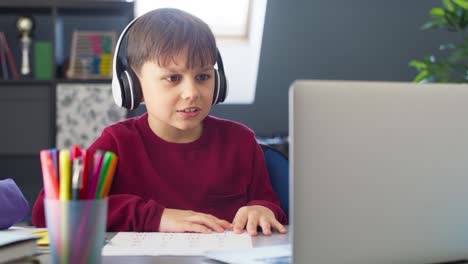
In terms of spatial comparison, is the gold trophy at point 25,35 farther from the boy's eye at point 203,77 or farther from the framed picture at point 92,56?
the boy's eye at point 203,77

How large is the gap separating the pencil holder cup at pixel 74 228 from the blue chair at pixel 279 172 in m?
0.76

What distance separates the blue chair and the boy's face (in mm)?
237

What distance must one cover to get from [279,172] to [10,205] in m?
0.61

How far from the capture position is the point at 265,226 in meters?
1.14

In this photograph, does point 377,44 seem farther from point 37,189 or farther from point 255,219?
point 255,219

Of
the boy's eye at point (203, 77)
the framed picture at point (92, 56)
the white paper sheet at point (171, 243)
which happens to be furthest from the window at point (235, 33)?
the white paper sheet at point (171, 243)

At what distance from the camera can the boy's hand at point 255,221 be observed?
1146mm

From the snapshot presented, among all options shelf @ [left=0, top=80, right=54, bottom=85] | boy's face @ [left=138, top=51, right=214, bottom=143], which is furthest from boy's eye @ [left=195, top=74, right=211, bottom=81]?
shelf @ [left=0, top=80, right=54, bottom=85]

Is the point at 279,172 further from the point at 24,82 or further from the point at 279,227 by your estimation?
the point at 24,82

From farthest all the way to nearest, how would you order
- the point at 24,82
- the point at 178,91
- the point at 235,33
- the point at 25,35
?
the point at 235,33
the point at 25,35
the point at 24,82
the point at 178,91

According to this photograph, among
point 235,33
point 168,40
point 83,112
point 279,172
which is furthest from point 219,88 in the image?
point 235,33

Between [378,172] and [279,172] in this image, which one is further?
[279,172]

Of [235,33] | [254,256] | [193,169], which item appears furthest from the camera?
[235,33]

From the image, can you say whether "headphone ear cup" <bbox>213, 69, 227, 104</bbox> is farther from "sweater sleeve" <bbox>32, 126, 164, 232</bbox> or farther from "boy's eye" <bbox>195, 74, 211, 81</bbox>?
"sweater sleeve" <bbox>32, 126, 164, 232</bbox>
